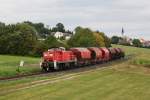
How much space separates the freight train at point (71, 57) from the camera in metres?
53.4

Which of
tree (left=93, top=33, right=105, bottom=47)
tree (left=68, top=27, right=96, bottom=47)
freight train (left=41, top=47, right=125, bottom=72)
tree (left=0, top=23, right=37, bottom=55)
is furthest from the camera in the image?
tree (left=93, top=33, right=105, bottom=47)

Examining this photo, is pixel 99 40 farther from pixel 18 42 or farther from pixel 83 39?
pixel 18 42

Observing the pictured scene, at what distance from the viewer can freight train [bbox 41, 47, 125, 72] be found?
53.4m

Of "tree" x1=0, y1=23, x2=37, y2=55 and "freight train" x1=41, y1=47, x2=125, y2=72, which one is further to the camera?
"tree" x1=0, y1=23, x2=37, y2=55

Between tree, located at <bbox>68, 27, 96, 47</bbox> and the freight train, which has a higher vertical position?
tree, located at <bbox>68, 27, 96, 47</bbox>

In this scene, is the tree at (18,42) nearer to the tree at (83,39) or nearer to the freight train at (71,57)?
the freight train at (71,57)

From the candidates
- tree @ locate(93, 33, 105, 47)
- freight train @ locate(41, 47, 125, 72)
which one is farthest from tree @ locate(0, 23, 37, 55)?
tree @ locate(93, 33, 105, 47)

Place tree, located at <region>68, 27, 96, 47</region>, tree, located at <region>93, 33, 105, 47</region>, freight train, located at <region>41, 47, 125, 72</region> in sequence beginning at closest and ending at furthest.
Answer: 1. freight train, located at <region>41, 47, 125, 72</region>
2. tree, located at <region>68, 27, 96, 47</region>
3. tree, located at <region>93, 33, 105, 47</region>

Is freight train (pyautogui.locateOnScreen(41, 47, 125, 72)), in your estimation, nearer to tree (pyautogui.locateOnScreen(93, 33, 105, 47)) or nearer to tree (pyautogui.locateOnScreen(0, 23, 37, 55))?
tree (pyautogui.locateOnScreen(0, 23, 37, 55))

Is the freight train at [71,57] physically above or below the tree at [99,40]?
below

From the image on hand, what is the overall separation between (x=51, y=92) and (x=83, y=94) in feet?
7.01

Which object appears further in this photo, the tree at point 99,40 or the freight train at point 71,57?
the tree at point 99,40

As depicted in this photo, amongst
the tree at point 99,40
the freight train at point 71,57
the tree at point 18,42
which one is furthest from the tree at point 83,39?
the freight train at point 71,57

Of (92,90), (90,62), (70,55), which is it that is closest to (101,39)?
(90,62)
